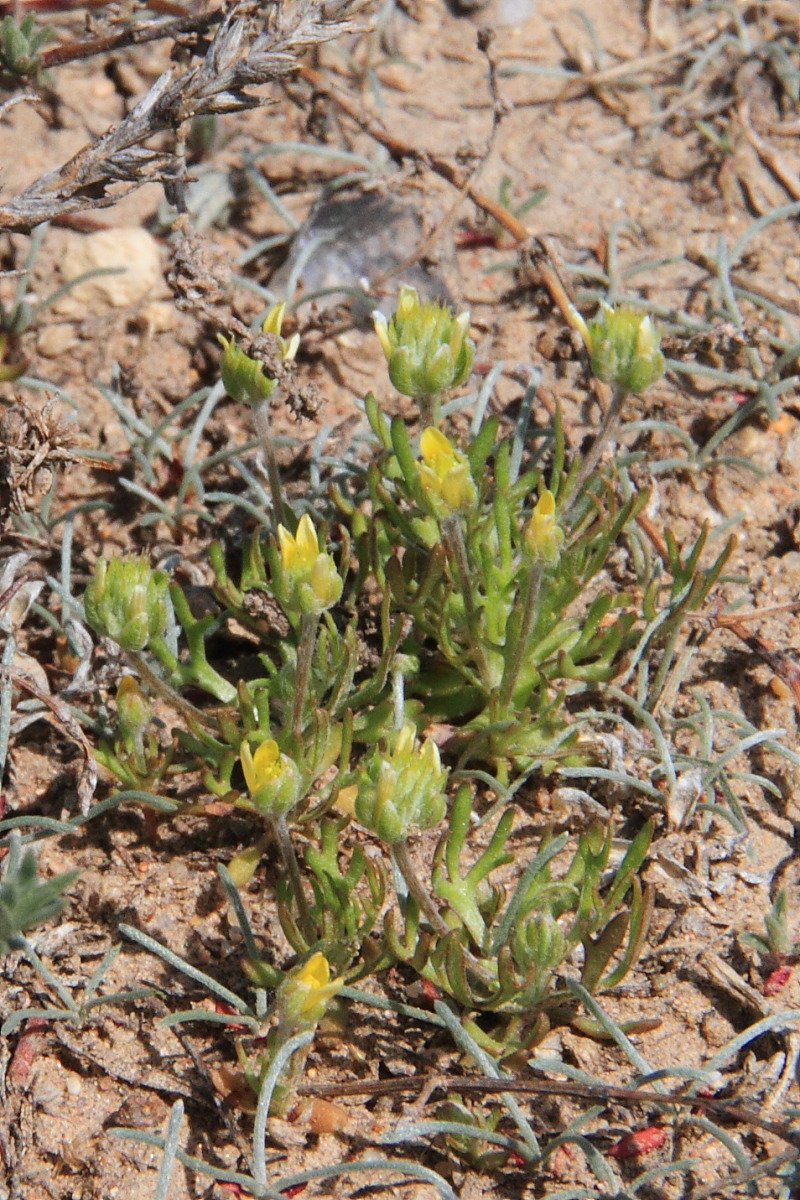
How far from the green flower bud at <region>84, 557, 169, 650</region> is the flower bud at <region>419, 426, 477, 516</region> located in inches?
25.8

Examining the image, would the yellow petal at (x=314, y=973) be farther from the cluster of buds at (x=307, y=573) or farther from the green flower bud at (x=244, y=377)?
the green flower bud at (x=244, y=377)

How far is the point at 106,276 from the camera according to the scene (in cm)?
417

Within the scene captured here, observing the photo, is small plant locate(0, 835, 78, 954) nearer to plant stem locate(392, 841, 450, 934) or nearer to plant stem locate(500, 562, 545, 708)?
plant stem locate(392, 841, 450, 934)

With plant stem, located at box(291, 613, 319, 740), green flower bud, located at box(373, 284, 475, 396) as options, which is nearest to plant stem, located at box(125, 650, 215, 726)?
plant stem, located at box(291, 613, 319, 740)

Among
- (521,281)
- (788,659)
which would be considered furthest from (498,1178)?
(521,281)

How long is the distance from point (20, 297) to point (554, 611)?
7.38ft

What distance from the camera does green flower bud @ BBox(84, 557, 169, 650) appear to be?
254 cm

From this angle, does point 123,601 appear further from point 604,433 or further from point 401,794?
point 604,433

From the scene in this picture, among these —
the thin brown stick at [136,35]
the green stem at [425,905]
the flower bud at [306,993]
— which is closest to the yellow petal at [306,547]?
the green stem at [425,905]

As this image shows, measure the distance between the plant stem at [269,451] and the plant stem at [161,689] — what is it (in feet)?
1.83

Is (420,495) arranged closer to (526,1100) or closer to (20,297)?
(526,1100)

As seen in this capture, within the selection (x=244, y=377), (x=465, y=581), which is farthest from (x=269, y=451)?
(x=465, y=581)

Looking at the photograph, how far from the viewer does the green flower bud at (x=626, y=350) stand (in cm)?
276

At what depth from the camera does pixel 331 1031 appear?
2.68 m
